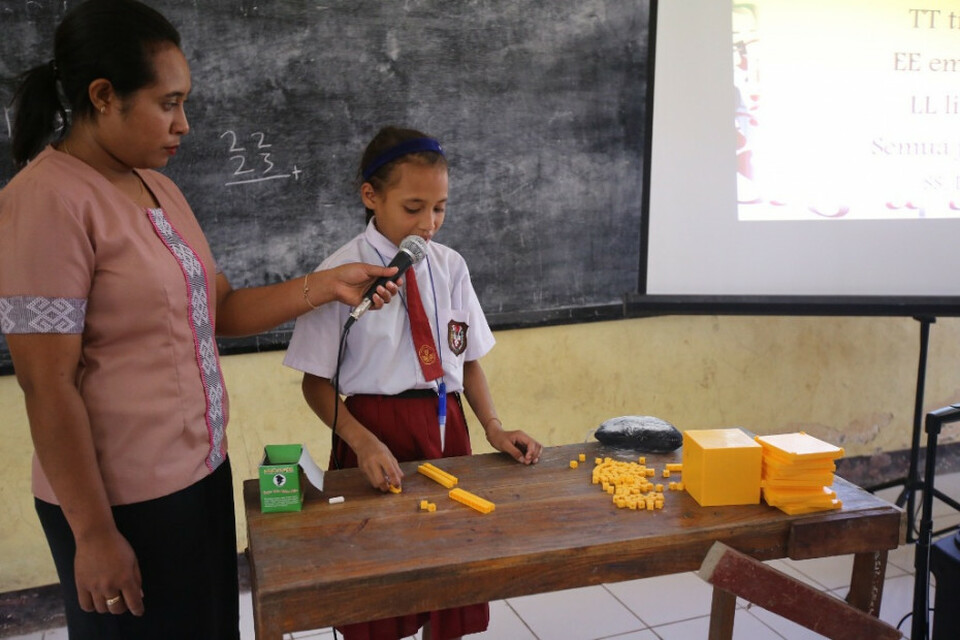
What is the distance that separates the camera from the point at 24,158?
1297 mm

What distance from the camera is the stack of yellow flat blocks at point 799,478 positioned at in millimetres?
1465

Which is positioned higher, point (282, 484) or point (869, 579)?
point (282, 484)

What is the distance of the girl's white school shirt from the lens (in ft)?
5.62

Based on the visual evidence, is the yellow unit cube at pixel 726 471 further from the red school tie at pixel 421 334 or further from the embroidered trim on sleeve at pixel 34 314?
the embroidered trim on sleeve at pixel 34 314

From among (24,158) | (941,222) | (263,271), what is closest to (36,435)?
(24,158)

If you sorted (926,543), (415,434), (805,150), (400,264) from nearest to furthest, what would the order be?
1. (400,264)
2. (415,434)
3. (926,543)
4. (805,150)

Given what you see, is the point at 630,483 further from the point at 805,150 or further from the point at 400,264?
the point at 805,150

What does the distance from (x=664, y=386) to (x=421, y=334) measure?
1982 mm

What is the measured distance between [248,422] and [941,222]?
106 inches

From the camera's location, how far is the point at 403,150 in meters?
1.68

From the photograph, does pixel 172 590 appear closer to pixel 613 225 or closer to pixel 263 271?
pixel 263 271

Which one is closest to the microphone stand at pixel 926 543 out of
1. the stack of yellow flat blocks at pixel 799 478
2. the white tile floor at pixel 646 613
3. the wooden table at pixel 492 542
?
the white tile floor at pixel 646 613

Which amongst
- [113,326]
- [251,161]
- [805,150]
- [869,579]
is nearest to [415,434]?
[113,326]

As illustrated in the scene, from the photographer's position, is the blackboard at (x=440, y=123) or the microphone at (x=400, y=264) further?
the blackboard at (x=440, y=123)
